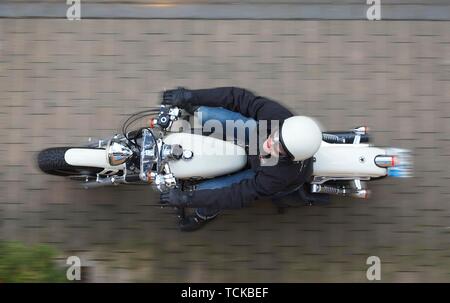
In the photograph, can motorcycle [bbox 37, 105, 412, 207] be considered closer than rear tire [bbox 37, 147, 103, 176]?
Yes

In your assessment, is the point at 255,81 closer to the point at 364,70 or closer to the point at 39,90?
the point at 364,70

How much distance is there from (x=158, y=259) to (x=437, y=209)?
2.48 meters

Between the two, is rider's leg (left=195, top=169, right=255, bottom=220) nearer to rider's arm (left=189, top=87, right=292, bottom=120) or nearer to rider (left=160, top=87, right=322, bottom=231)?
rider (left=160, top=87, right=322, bottom=231)

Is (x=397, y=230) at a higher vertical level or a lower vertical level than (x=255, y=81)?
lower

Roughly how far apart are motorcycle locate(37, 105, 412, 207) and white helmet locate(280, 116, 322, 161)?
0.55 m

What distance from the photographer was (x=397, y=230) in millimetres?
5293

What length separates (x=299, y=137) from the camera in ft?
12.4

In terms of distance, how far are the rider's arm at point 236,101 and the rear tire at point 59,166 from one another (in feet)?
3.23

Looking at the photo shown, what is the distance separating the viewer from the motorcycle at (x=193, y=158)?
433 centimetres

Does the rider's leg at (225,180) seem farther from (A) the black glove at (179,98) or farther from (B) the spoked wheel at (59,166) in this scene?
(B) the spoked wheel at (59,166)

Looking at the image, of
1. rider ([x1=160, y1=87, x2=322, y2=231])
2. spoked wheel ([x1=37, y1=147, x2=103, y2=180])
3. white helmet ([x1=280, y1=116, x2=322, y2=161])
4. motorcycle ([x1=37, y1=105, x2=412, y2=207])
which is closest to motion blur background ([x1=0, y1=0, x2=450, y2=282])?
spoked wheel ([x1=37, y1=147, x2=103, y2=180])

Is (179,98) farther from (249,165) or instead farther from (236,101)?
(249,165)

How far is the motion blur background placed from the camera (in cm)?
524
